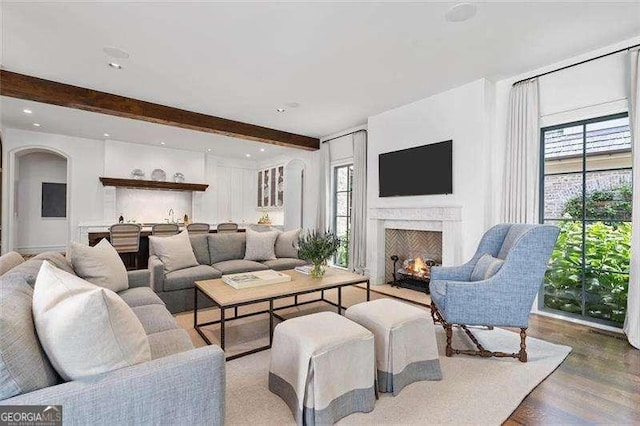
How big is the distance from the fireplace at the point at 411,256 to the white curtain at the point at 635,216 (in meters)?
2.02

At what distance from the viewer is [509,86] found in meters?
3.71

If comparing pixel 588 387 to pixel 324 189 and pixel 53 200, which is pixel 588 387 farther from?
pixel 53 200

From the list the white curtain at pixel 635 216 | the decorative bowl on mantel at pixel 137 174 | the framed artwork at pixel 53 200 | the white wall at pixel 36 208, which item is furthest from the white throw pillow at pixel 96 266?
the framed artwork at pixel 53 200

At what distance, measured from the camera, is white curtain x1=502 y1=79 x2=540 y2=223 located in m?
3.42

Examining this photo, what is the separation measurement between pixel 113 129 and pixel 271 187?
3.74m

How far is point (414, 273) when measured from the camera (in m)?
4.62

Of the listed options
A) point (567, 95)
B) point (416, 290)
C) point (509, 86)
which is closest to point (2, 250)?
point (416, 290)

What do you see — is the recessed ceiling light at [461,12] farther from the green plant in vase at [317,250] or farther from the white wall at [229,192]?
the white wall at [229,192]

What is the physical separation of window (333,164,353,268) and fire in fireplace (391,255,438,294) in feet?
4.65

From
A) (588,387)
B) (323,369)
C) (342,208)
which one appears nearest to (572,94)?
(588,387)

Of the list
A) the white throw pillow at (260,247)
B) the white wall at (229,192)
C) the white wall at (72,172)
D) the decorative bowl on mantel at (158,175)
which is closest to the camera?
the white throw pillow at (260,247)

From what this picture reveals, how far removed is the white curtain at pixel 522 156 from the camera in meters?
3.42

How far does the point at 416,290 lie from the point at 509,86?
9.67 ft

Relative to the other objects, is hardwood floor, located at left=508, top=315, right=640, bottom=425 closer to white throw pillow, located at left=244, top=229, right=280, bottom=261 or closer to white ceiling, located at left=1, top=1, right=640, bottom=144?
white ceiling, located at left=1, top=1, right=640, bottom=144
